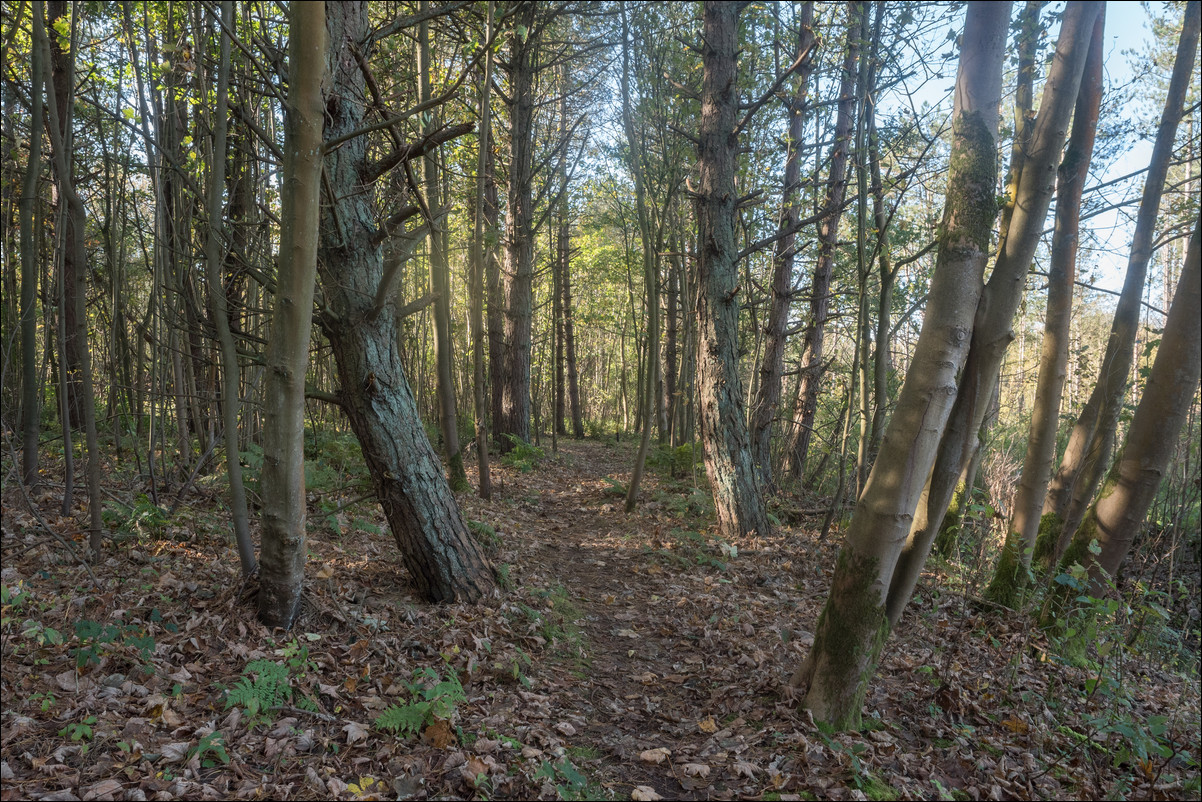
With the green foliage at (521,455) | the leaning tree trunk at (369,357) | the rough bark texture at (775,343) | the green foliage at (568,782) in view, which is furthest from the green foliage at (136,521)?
the rough bark texture at (775,343)

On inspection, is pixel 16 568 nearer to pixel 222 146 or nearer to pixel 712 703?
pixel 222 146

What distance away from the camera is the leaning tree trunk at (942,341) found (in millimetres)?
3279

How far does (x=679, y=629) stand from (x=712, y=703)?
1.33m

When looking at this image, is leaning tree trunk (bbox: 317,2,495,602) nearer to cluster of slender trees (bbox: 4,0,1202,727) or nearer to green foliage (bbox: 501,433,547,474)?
cluster of slender trees (bbox: 4,0,1202,727)

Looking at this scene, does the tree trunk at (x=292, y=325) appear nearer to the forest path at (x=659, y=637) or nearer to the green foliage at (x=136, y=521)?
the forest path at (x=659, y=637)

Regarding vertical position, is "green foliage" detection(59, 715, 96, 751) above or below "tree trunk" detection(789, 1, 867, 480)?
below

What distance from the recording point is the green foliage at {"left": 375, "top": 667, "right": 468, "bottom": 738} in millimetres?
3275

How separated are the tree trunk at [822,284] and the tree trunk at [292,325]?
7.76m

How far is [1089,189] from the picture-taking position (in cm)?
739

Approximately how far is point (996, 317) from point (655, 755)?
3.09 m

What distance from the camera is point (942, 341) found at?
3285mm

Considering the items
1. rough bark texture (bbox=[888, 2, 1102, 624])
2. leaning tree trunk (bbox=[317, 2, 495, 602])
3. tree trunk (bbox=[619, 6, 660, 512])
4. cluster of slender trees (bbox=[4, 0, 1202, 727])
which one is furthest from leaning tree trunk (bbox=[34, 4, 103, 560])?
tree trunk (bbox=[619, 6, 660, 512])

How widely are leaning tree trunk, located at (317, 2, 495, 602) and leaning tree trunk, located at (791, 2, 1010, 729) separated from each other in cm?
310

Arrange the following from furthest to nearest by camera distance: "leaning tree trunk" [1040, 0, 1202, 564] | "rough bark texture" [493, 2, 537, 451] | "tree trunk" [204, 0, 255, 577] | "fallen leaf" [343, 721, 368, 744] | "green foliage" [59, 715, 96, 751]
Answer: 1. "rough bark texture" [493, 2, 537, 451]
2. "leaning tree trunk" [1040, 0, 1202, 564]
3. "tree trunk" [204, 0, 255, 577]
4. "fallen leaf" [343, 721, 368, 744]
5. "green foliage" [59, 715, 96, 751]
